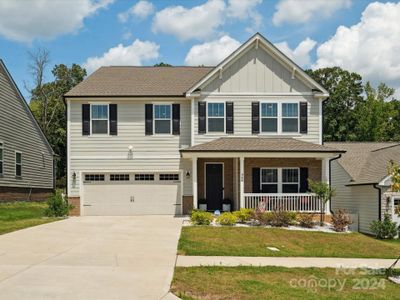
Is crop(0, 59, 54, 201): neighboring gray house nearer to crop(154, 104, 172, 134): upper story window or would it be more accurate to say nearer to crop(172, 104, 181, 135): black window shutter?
crop(154, 104, 172, 134): upper story window

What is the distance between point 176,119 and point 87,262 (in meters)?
12.9

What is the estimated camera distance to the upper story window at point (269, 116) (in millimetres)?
22141

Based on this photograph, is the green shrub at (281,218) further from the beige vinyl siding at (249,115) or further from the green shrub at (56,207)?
the green shrub at (56,207)

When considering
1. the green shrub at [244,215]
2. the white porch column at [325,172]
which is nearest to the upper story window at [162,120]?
the green shrub at [244,215]

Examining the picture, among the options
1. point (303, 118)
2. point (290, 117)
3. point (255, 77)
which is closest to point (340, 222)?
Result: point (303, 118)

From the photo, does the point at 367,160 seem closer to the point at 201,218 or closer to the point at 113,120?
the point at 201,218

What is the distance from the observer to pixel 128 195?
2258cm

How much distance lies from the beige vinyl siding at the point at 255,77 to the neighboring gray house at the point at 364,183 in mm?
4704

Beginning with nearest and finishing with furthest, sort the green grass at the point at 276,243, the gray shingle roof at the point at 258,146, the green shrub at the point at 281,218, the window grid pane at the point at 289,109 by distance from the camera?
the green grass at the point at 276,243 < the green shrub at the point at 281,218 < the gray shingle roof at the point at 258,146 < the window grid pane at the point at 289,109

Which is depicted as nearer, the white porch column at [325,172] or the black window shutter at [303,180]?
the white porch column at [325,172]

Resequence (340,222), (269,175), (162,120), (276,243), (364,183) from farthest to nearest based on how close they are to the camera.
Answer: (162,120) → (269,175) → (364,183) → (340,222) → (276,243)

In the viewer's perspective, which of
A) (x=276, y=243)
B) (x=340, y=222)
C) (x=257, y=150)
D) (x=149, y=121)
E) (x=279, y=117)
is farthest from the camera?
(x=149, y=121)

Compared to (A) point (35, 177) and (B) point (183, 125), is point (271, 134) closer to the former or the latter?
(B) point (183, 125)

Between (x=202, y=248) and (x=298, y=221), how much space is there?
23.0 feet
